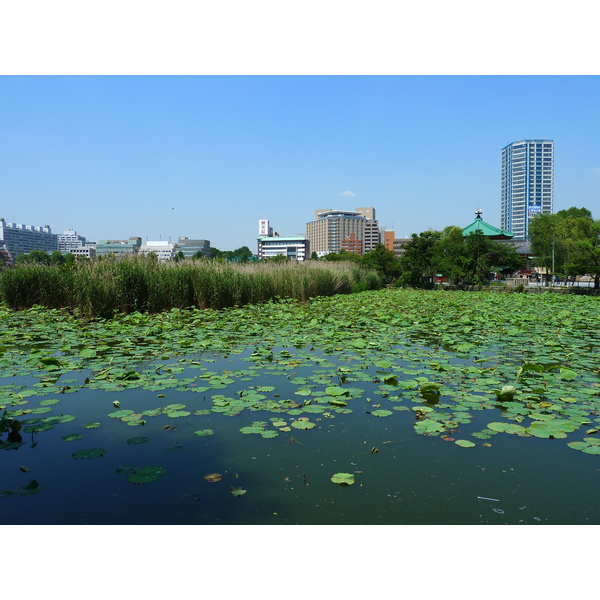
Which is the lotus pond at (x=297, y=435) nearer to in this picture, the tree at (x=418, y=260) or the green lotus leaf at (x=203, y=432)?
the green lotus leaf at (x=203, y=432)

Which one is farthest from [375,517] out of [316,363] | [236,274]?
[236,274]

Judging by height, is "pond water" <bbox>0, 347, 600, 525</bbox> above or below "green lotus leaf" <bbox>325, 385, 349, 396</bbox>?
below

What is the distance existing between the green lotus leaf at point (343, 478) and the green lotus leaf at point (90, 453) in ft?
4.06

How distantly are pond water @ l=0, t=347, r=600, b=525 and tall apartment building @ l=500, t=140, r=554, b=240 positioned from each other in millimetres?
120009

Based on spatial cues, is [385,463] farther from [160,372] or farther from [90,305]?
[90,305]

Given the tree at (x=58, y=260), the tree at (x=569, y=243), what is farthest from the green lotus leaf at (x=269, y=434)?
the tree at (x=569, y=243)

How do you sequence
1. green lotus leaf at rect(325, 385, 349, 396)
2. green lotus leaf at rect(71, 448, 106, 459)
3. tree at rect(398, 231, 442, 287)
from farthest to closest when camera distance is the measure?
tree at rect(398, 231, 442, 287)
green lotus leaf at rect(325, 385, 349, 396)
green lotus leaf at rect(71, 448, 106, 459)

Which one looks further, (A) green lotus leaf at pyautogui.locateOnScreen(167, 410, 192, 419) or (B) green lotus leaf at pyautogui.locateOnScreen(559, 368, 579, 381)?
(B) green lotus leaf at pyautogui.locateOnScreen(559, 368, 579, 381)

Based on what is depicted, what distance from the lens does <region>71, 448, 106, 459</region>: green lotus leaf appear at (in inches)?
91.0

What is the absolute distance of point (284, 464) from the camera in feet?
7.32

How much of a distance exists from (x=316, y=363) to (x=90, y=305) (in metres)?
5.08

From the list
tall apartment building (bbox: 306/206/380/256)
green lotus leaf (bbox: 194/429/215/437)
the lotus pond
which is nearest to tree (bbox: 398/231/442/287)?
the lotus pond

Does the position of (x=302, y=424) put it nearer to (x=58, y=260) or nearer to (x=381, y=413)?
(x=381, y=413)

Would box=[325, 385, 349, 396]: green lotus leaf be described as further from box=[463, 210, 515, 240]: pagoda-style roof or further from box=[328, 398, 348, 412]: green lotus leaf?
box=[463, 210, 515, 240]: pagoda-style roof
